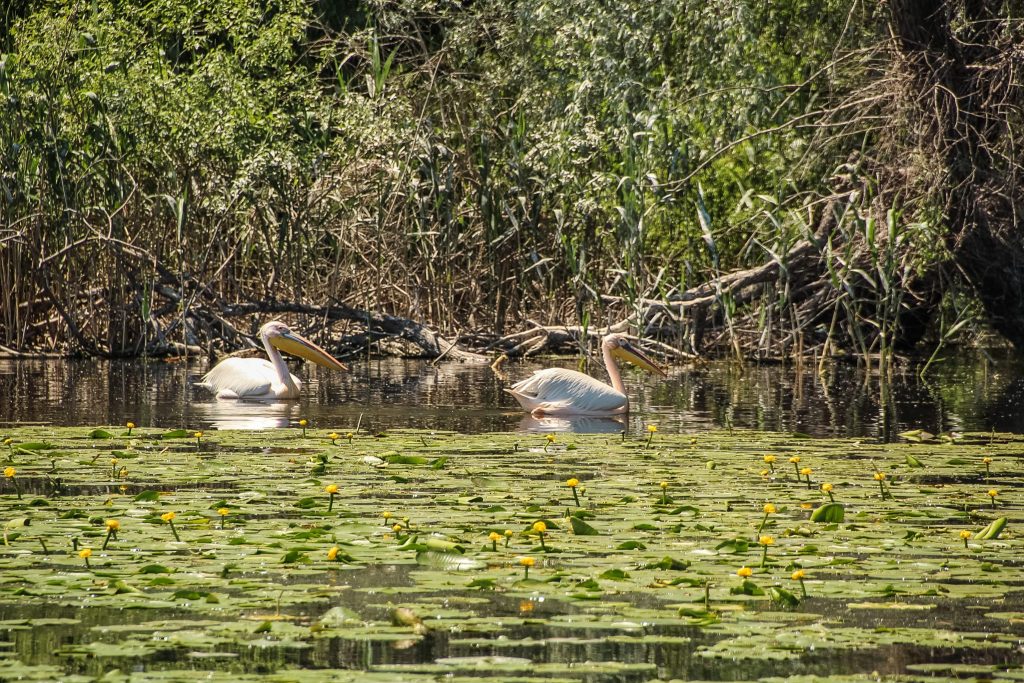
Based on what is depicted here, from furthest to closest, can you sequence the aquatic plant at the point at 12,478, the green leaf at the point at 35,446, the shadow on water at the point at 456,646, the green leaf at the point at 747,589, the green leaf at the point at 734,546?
the green leaf at the point at 35,446, the aquatic plant at the point at 12,478, the green leaf at the point at 734,546, the green leaf at the point at 747,589, the shadow on water at the point at 456,646

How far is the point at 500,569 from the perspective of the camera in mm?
4969

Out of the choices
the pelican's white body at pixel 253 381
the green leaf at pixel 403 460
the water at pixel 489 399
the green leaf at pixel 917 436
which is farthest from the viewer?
the pelican's white body at pixel 253 381

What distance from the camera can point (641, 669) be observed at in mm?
3904

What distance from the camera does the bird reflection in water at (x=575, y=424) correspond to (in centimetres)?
973

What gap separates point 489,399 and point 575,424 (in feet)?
5.69

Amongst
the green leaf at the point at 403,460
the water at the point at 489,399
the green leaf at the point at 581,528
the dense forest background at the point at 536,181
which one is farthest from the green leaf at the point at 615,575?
the dense forest background at the point at 536,181

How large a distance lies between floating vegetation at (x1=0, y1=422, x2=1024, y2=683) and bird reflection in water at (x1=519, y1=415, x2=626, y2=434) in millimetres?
1894

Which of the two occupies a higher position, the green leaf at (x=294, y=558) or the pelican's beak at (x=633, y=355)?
the pelican's beak at (x=633, y=355)

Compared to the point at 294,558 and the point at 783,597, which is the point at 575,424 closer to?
the point at 294,558

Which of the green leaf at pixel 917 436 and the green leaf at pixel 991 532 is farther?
the green leaf at pixel 917 436

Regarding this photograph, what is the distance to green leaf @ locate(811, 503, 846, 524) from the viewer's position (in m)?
5.86

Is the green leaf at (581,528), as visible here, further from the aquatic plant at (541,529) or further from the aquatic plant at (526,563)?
the aquatic plant at (526,563)

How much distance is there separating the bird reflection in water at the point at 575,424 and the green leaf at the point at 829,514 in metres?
3.71

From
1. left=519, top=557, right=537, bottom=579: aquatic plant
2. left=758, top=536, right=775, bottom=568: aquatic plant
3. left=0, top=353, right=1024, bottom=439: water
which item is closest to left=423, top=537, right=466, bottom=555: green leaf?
left=519, top=557, right=537, bottom=579: aquatic plant
